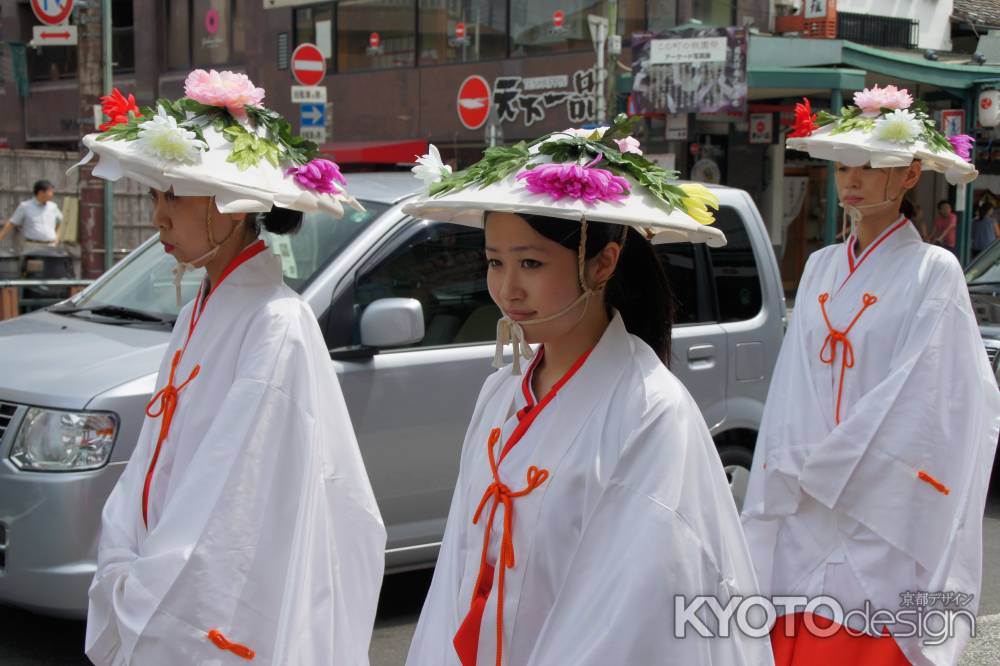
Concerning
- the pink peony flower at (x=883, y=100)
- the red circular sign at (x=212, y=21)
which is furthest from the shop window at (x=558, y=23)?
the pink peony flower at (x=883, y=100)

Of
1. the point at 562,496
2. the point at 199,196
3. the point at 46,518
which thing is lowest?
the point at 46,518

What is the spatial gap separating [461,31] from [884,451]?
2134 centimetres

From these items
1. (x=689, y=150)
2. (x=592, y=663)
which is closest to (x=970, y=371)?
(x=592, y=663)

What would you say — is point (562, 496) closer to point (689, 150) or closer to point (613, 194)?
point (613, 194)

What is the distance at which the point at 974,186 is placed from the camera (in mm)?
22641

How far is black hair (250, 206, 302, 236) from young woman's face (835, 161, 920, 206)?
2075mm

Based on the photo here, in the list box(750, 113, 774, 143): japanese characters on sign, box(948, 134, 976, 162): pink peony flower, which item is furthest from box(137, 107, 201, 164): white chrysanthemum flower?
box(750, 113, 774, 143): japanese characters on sign

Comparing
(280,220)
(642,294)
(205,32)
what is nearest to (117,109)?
(280,220)

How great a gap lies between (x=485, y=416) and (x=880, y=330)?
84.0 inches

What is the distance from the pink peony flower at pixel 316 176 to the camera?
318 cm

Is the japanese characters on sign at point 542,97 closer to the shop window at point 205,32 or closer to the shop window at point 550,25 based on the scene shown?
the shop window at point 550,25

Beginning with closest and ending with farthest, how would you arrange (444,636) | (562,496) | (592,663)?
(592,663), (562,496), (444,636)

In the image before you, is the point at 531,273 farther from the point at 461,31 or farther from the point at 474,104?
the point at 461,31

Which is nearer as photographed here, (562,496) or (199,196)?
(562,496)
